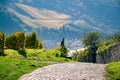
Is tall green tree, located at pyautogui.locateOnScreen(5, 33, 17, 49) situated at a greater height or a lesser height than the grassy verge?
greater

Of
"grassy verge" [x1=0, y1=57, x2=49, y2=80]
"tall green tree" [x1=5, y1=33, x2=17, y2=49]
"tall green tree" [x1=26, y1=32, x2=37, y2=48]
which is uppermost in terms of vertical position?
"tall green tree" [x1=26, y1=32, x2=37, y2=48]

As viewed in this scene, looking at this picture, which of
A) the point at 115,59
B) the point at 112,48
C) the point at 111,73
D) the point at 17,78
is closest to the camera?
the point at 111,73

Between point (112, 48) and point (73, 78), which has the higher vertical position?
Answer: point (112, 48)

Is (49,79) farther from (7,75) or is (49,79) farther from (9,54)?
(9,54)

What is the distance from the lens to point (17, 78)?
3334 centimetres

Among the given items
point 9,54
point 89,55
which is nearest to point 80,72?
point 9,54

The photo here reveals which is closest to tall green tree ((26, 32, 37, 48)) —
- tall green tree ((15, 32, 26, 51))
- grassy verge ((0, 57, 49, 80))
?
tall green tree ((15, 32, 26, 51))

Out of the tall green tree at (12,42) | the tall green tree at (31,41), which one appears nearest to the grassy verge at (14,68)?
the tall green tree at (12,42)

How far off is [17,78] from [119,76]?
35.3 feet

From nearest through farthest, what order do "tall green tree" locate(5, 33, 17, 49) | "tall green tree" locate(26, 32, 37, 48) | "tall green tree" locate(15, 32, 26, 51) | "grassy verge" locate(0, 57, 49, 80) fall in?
"grassy verge" locate(0, 57, 49, 80) < "tall green tree" locate(15, 32, 26, 51) < "tall green tree" locate(5, 33, 17, 49) < "tall green tree" locate(26, 32, 37, 48)

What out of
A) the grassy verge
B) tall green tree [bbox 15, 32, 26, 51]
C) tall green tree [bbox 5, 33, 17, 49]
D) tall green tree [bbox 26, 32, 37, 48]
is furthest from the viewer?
tall green tree [bbox 26, 32, 37, 48]

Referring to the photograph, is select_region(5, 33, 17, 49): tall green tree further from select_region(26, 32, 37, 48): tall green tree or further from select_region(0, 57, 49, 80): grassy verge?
select_region(0, 57, 49, 80): grassy verge

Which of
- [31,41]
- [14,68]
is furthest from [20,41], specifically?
[14,68]

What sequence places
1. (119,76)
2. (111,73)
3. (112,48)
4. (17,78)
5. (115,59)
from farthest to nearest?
(112,48) → (115,59) → (17,78) → (111,73) → (119,76)
